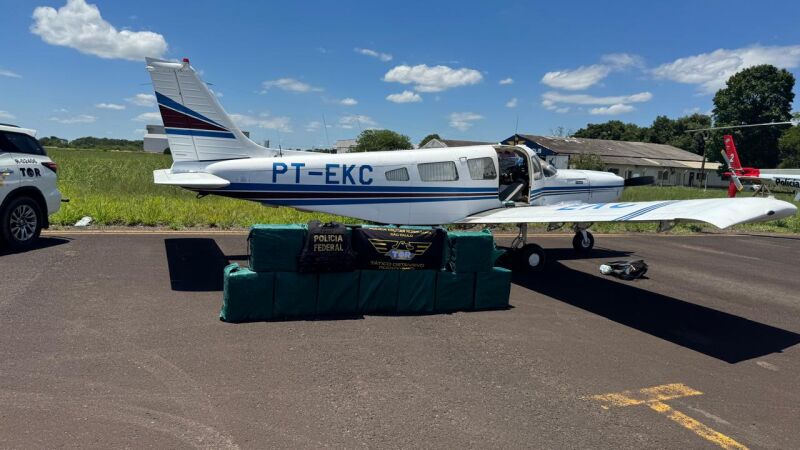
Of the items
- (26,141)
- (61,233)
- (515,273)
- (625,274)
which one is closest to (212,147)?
(26,141)

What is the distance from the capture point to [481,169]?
10.8m

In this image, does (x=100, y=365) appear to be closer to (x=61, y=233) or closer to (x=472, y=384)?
(x=472, y=384)

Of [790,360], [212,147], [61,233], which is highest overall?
[212,147]

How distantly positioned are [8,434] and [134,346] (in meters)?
1.77

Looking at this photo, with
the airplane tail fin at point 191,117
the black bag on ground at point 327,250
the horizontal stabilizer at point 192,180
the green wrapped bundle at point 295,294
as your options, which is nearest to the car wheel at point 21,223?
the horizontal stabilizer at point 192,180

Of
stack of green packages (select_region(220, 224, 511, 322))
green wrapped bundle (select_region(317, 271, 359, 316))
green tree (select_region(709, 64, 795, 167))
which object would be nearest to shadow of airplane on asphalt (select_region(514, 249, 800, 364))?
Answer: stack of green packages (select_region(220, 224, 511, 322))

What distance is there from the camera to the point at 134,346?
513cm

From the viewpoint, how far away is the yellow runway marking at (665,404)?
398cm

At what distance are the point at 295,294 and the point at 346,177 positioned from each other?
3763 mm

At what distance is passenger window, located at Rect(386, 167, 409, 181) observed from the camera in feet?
32.4

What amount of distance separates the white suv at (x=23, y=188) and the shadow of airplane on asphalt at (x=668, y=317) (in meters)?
10.0

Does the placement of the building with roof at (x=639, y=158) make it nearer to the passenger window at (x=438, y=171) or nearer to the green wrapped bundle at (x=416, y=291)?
the passenger window at (x=438, y=171)

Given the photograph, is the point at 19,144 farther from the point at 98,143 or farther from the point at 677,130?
the point at 98,143

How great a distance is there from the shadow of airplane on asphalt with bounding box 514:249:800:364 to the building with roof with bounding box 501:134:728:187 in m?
49.3
